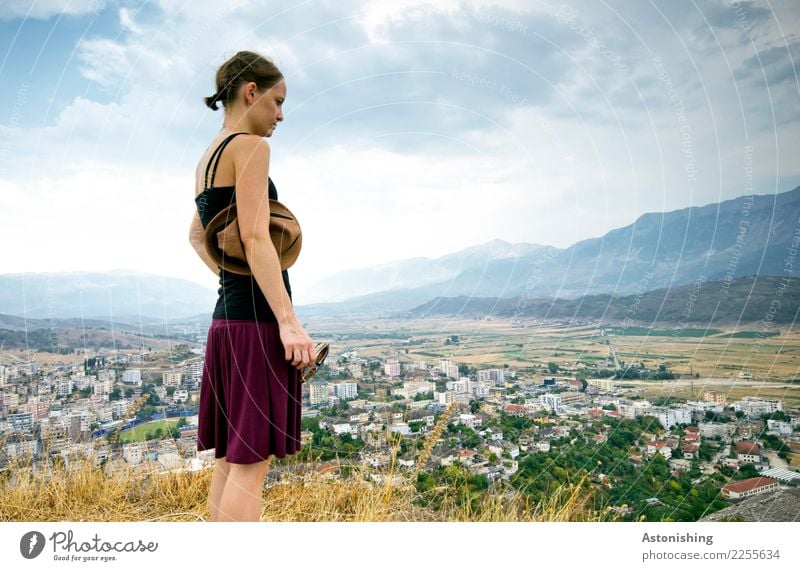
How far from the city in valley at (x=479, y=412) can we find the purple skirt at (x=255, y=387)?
1007 millimetres

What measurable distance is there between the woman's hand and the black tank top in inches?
2.9

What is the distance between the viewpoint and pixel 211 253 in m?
1.56

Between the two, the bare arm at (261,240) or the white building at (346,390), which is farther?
the white building at (346,390)

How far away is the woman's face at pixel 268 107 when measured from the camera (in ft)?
5.19

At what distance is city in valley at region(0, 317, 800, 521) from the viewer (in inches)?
102

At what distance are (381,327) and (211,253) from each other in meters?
1.44

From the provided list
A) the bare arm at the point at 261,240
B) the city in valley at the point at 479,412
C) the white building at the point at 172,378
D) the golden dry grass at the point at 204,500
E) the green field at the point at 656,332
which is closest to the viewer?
the bare arm at the point at 261,240

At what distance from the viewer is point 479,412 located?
2.91m

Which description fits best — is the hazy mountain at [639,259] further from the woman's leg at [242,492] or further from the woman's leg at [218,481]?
the woman's leg at [242,492]

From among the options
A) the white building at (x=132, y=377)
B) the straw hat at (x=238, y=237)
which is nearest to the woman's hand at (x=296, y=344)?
the straw hat at (x=238, y=237)

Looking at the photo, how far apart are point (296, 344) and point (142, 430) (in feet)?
6.45

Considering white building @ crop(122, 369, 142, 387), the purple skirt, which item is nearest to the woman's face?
the purple skirt
